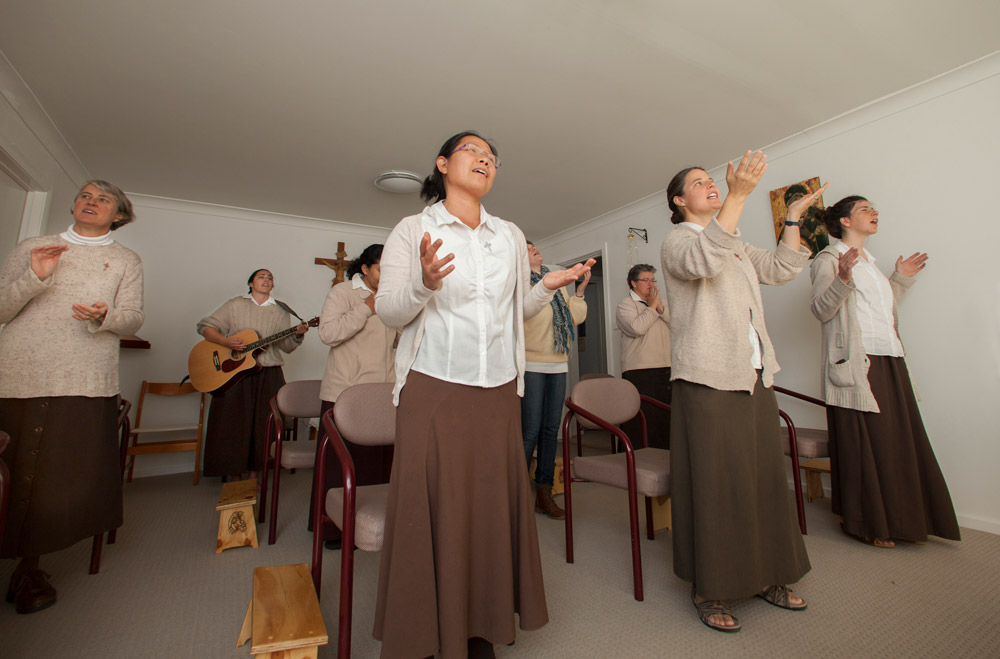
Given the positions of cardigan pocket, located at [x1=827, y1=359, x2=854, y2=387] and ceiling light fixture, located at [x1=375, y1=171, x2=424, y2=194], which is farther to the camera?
ceiling light fixture, located at [x1=375, y1=171, x2=424, y2=194]

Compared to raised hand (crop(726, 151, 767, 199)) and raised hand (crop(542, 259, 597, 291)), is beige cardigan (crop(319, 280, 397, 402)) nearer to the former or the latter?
raised hand (crop(542, 259, 597, 291))

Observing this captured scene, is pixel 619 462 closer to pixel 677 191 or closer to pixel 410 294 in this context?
pixel 677 191

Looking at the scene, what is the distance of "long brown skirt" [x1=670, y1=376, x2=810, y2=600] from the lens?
1.48 metres

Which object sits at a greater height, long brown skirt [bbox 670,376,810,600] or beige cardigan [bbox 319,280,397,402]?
beige cardigan [bbox 319,280,397,402]

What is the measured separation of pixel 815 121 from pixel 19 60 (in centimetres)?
482

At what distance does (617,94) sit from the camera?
2854mm

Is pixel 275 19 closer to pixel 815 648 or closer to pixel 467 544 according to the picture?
pixel 467 544

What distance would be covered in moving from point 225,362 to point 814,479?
13.8 feet

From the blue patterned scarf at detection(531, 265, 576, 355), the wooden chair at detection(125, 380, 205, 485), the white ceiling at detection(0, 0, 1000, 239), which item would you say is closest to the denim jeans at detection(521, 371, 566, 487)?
the blue patterned scarf at detection(531, 265, 576, 355)

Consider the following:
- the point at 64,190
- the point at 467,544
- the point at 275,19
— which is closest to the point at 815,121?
the point at 275,19

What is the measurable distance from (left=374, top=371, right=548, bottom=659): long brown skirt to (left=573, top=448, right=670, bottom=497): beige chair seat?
0.69m

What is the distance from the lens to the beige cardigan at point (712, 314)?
151 centimetres

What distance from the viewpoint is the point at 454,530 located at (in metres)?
1.17

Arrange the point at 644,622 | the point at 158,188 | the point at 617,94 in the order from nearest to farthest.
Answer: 1. the point at 644,622
2. the point at 617,94
3. the point at 158,188
